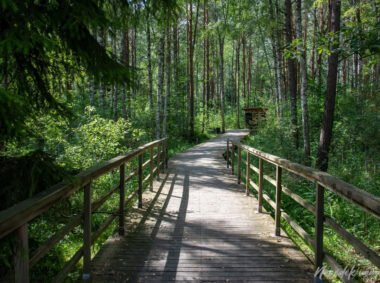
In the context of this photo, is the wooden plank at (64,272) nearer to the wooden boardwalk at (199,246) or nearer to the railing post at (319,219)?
the wooden boardwalk at (199,246)

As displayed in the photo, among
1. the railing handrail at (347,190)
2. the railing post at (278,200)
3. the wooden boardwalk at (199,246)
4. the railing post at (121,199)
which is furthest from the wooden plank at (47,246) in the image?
the railing post at (278,200)

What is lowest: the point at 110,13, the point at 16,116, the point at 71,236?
the point at 71,236

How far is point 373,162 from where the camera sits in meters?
9.57

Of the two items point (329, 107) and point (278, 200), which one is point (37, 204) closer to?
point (278, 200)

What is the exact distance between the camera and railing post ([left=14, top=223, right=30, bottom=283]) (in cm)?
204

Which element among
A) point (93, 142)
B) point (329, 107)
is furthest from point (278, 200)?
point (329, 107)

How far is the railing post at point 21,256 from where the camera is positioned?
2043 mm

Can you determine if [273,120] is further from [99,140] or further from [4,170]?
[4,170]

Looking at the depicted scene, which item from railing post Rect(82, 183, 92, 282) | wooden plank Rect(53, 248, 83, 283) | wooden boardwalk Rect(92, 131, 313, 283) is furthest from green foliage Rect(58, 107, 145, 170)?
wooden plank Rect(53, 248, 83, 283)

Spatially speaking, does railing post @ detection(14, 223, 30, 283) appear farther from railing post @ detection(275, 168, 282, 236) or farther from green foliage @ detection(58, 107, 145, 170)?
green foliage @ detection(58, 107, 145, 170)

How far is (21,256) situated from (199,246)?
268cm

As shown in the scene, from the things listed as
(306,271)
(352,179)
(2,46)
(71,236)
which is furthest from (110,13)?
(352,179)

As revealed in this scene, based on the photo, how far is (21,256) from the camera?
6.77ft

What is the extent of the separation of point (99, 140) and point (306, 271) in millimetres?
5837
